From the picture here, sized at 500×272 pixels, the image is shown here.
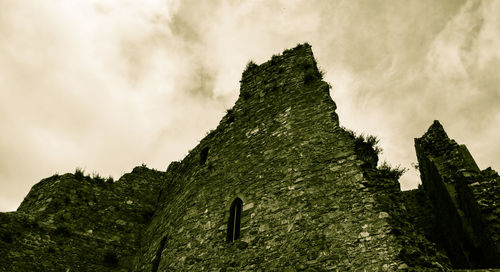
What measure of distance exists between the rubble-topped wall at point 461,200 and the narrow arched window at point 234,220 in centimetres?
417

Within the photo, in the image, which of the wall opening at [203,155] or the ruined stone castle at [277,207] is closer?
the ruined stone castle at [277,207]

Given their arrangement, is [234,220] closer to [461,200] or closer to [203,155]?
[203,155]

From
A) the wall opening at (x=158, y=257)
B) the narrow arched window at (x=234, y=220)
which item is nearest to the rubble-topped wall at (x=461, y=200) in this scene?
the narrow arched window at (x=234, y=220)

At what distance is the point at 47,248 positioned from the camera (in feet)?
34.5

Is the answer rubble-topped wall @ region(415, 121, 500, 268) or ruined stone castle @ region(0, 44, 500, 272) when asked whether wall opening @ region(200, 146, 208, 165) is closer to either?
ruined stone castle @ region(0, 44, 500, 272)

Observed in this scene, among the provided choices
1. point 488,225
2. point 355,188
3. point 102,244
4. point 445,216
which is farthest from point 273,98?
point 102,244

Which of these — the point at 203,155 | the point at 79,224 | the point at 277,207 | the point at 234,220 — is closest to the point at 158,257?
the point at 234,220

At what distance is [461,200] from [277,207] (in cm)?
347

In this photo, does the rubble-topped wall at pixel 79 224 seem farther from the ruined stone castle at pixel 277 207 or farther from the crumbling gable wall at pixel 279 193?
the crumbling gable wall at pixel 279 193

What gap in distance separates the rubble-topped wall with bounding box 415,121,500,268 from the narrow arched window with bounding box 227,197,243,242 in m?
4.17

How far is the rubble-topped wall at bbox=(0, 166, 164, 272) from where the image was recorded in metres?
10.3

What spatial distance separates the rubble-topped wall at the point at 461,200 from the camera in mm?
6320

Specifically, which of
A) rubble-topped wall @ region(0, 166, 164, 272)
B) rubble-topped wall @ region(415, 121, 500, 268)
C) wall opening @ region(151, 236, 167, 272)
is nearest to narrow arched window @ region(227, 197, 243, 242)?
wall opening @ region(151, 236, 167, 272)

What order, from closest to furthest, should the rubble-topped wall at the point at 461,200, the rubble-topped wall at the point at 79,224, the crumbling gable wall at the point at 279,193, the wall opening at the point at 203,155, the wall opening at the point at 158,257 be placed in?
the crumbling gable wall at the point at 279,193
the rubble-topped wall at the point at 461,200
the wall opening at the point at 158,257
the rubble-topped wall at the point at 79,224
the wall opening at the point at 203,155
